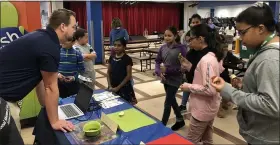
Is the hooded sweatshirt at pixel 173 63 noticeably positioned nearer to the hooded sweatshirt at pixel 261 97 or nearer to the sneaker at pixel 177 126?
the sneaker at pixel 177 126

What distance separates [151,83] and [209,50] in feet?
11.0

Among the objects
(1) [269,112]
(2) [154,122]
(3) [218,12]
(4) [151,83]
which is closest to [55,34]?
(2) [154,122]

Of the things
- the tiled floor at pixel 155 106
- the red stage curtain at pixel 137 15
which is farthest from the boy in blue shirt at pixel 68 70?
the red stage curtain at pixel 137 15

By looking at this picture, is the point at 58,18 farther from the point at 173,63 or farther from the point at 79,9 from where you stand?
the point at 79,9

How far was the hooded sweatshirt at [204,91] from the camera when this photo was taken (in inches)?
69.3

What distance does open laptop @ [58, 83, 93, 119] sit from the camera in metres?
1.74

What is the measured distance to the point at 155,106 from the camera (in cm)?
384

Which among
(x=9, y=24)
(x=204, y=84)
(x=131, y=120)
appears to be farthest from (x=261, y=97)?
(x=9, y=24)

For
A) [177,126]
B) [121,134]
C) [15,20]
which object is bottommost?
[177,126]

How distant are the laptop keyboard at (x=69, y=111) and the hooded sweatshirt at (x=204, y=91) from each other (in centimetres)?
96

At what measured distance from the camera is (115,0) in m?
10.7

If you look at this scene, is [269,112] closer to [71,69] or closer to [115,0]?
[71,69]

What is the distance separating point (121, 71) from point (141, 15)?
10.7 metres

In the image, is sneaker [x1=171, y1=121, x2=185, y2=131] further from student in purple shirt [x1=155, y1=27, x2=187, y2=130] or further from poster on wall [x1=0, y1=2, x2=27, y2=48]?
poster on wall [x1=0, y1=2, x2=27, y2=48]
